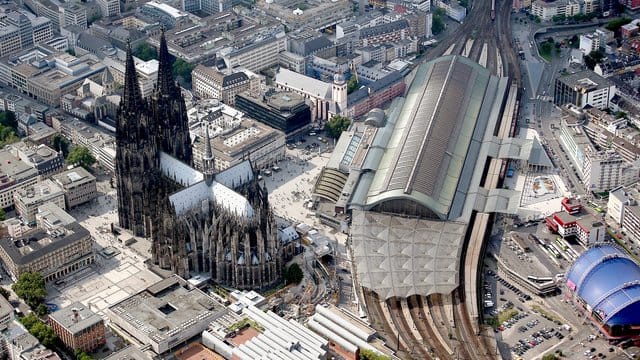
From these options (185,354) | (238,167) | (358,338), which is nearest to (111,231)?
(238,167)

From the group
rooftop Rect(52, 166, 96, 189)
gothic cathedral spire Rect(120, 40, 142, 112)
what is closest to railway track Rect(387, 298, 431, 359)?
gothic cathedral spire Rect(120, 40, 142, 112)

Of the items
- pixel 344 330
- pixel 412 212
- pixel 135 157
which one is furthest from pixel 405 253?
pixel 135 157

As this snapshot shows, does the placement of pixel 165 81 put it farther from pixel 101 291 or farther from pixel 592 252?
pixel 592 252

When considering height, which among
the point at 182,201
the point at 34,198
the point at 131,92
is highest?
the point at 131,92

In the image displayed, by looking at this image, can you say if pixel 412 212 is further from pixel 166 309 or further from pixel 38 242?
pixel 38 242

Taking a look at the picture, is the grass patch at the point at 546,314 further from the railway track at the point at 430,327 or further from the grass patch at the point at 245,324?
the grass patch at the point at 245,324

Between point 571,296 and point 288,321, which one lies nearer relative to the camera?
point 288,321
